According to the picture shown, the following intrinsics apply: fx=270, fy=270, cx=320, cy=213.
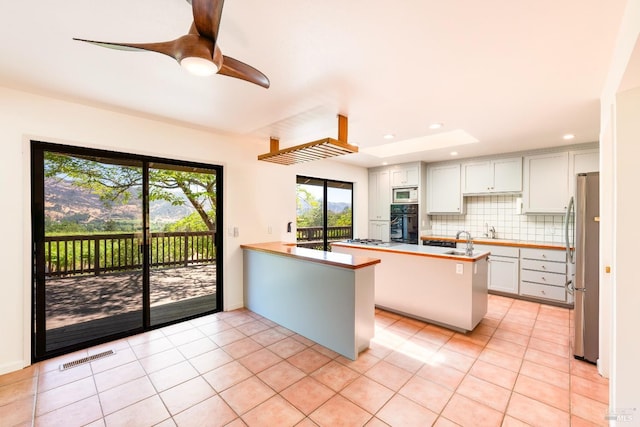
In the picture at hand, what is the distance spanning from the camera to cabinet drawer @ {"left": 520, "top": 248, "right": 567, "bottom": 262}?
3801mm

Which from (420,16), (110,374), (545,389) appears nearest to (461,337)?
(545,389)

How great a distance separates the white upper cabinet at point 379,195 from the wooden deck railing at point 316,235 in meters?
0.69

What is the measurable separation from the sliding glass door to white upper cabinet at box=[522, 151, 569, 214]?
303 centimetres

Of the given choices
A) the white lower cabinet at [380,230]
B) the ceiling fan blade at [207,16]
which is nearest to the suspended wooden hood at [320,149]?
the ceiling fan blade at [207,16]

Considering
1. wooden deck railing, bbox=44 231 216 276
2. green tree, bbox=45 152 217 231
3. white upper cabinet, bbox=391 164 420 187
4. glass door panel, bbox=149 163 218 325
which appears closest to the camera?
green tree, bbox=45 152 217 231

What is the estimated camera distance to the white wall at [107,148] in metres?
2.27

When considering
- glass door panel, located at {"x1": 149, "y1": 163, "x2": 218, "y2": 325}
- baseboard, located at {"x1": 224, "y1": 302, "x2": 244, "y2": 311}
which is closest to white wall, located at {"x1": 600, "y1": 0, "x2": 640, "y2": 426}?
baseboard, located at {"x1": 224, "y1": 302, "x2": 244, "y2": 311}

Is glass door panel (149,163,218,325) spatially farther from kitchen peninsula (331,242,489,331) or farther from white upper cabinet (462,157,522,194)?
white upper cabinet (462,157,522,194)

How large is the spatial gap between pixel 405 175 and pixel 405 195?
0.39 m

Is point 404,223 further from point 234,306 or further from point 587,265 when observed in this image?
point 234,306

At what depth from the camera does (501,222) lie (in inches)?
186

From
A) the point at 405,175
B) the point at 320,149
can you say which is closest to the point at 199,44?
the point at 320,149

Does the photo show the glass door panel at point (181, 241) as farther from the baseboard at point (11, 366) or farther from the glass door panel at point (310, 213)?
the glass door panel at point (310, 213)

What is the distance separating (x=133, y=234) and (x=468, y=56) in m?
3.55
